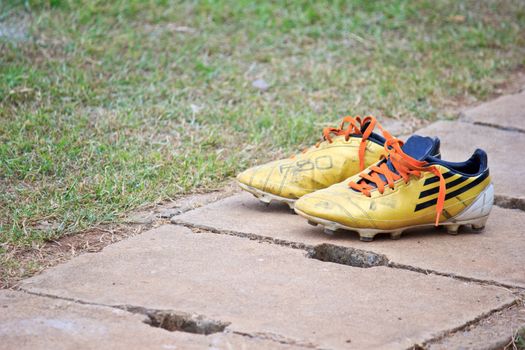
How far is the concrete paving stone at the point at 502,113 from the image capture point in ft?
13.9

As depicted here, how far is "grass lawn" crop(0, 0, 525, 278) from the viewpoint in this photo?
336 centimetres

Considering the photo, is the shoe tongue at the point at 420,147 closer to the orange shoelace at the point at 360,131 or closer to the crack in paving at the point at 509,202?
the orange shoelace at the point at 360,131

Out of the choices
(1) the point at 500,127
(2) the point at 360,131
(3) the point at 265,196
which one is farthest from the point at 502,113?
(3) the point at 265,196

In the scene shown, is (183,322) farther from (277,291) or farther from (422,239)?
(422,239)

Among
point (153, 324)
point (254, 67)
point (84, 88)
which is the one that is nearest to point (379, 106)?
point (254, 67)

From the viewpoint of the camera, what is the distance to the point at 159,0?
19.0 ft

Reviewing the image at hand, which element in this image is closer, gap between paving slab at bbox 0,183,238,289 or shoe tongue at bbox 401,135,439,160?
gap between paving slab at bbox 0,183,238,289

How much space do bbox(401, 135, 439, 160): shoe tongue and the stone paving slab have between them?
0.88 feet

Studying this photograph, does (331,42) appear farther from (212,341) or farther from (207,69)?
(212,341)

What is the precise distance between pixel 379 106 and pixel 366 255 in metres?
1.74

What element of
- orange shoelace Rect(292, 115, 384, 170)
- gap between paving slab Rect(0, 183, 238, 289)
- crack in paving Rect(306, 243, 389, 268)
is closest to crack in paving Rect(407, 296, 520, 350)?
crack in paving Rect(306, 243, 389, 268)

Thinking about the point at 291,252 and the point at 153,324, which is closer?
the point at 153,324

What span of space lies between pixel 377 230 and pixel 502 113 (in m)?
1.81

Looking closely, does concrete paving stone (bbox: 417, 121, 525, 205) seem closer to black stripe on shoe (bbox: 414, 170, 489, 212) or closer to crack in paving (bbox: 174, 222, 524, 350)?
black stripe on shoe (bbox: 414, 170, 489, 212)
